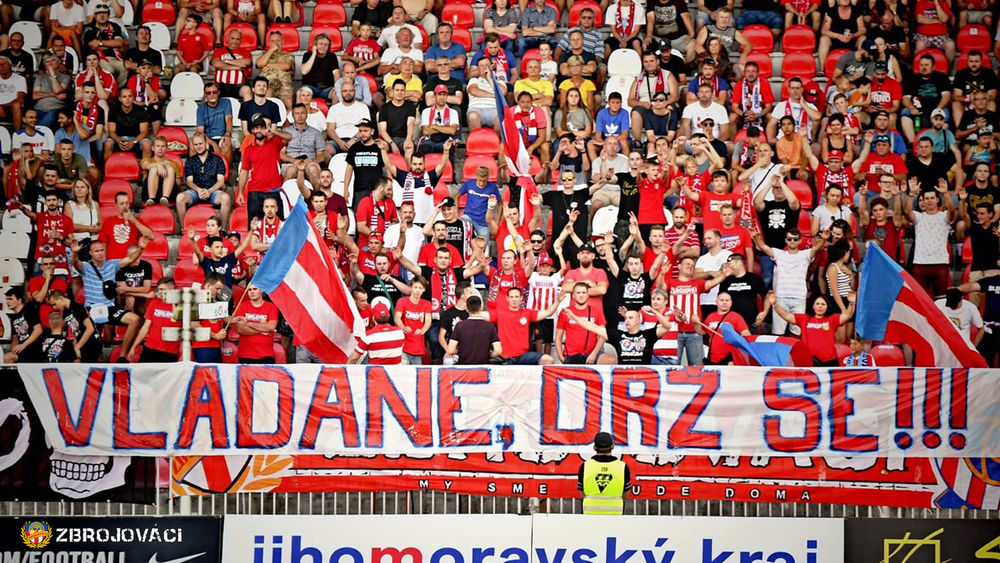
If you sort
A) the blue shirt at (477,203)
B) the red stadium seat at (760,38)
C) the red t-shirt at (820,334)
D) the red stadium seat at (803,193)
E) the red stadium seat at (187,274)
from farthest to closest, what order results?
the red stadium seat at (760,38) → the red stadium seat at (803,193) → the blue shirt at (477,203) → the red stadium seat at (187,274) → the red t-shirt at (820,334)

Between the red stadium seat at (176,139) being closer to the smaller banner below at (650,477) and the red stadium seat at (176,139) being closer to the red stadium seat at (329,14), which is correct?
the red stadium seat at (329,14)

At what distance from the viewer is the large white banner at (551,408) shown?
12914mm

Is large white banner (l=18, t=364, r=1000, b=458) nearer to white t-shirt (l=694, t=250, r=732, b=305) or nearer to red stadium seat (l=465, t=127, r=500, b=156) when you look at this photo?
white t-shirt (l=694, t=250, r=732, b=305)

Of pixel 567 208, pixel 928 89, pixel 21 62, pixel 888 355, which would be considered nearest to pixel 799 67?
pixel 928 89

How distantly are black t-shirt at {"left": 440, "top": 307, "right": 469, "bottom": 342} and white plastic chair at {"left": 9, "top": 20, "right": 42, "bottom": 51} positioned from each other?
775cm

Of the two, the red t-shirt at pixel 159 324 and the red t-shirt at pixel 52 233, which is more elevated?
the red t-shirt at pixel 52 233

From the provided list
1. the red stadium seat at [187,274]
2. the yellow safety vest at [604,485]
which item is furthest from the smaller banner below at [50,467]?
the yellow safety vest at [604,485]

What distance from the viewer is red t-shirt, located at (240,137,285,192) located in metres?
16.5

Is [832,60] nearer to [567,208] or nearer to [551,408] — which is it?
[567,208]

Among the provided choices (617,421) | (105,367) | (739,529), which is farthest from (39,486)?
(739,529)

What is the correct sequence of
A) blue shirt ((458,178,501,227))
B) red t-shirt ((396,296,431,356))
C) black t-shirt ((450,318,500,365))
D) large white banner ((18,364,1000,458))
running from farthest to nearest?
blue shirt ((458,178,501,227))
red t-shirt ((396,296,431,356))
black t-shirt ((450,318,500,365))
large white banner ((18,364,1000,458))

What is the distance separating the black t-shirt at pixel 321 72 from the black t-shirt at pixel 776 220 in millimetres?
6292

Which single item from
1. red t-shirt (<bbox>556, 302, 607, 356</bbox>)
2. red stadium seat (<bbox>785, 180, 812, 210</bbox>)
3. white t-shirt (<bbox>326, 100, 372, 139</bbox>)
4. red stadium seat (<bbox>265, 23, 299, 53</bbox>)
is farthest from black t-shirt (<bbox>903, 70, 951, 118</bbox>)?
red stadium seat (<bbox>265, 23, 299, 53</bbox>)

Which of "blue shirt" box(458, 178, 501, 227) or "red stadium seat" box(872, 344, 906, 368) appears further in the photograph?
"blue shirt" box(458, 178, 501, 227)
